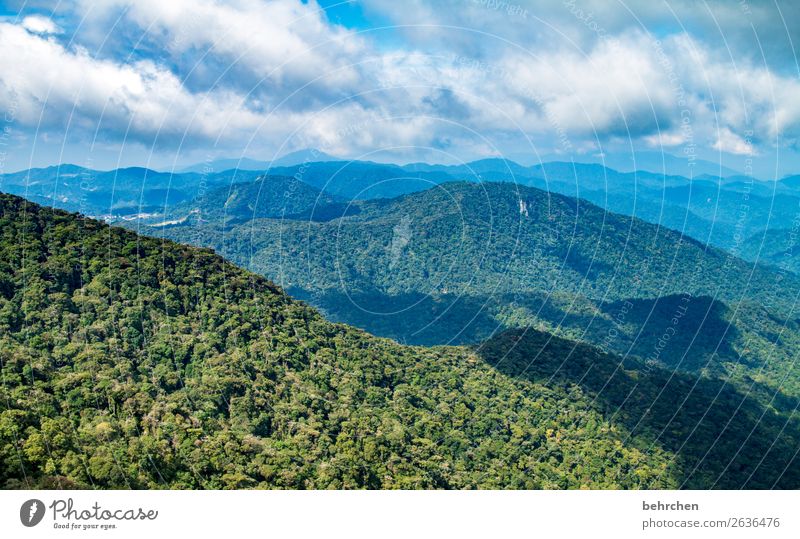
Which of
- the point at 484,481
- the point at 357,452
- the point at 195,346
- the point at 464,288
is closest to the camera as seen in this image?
the point at 357,452
